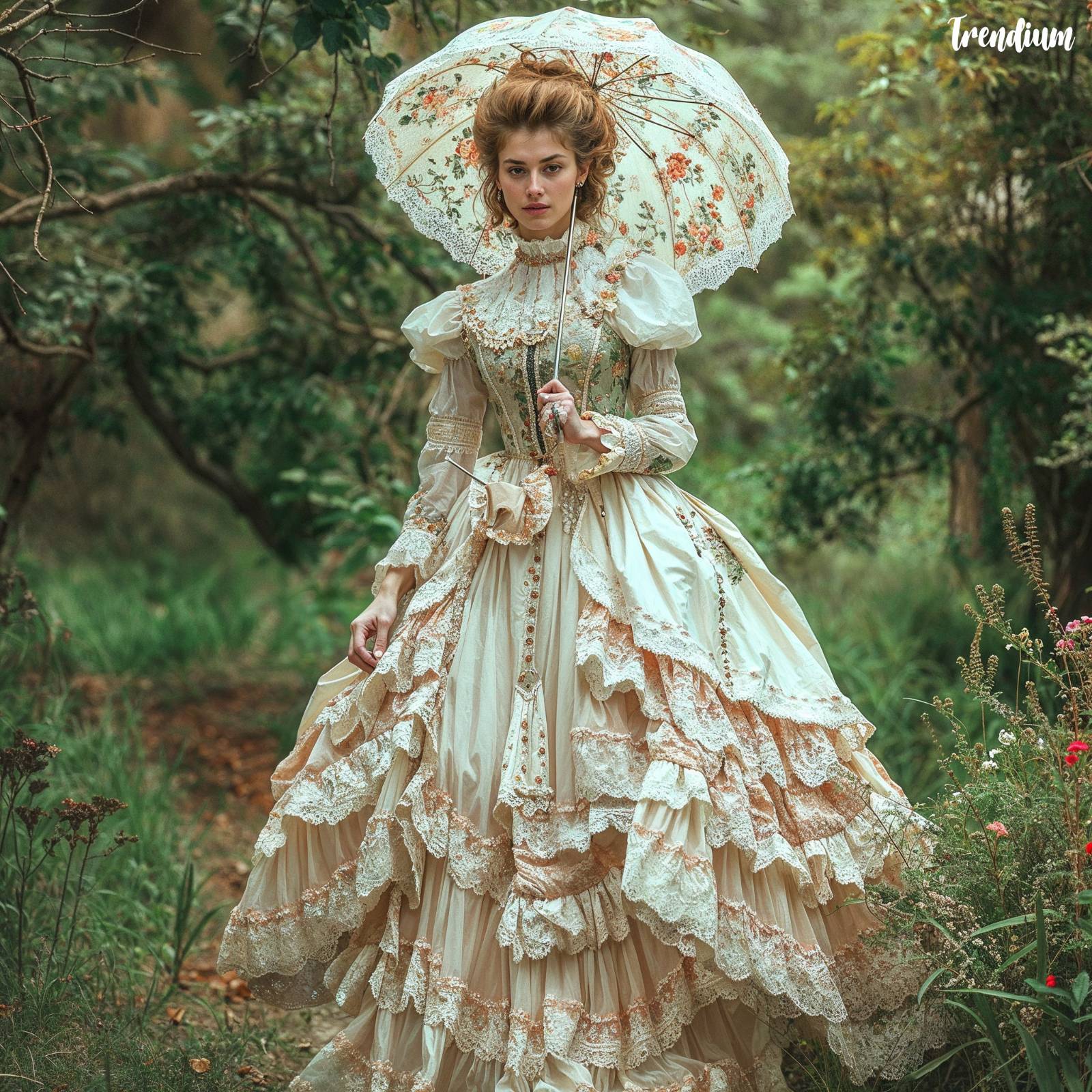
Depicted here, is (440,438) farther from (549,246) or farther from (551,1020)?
(551,1020)

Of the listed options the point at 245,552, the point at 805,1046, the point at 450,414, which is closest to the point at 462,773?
the point at 450,414

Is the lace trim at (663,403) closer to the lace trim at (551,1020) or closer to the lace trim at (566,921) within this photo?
the lace trim at (566,921)

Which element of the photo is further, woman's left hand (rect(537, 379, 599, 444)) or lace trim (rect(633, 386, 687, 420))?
lace trim (rect(633, 386, 687, 420))

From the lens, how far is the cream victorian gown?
235 cm

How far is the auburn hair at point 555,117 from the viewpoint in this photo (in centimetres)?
258

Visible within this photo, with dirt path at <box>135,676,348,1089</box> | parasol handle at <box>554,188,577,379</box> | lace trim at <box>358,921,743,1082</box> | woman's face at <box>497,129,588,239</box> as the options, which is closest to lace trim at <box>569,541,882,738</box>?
parasol handle at <box>554,188,577,379</box>

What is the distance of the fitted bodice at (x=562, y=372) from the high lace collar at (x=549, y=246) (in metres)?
0.18

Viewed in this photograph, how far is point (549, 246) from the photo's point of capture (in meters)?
2.70

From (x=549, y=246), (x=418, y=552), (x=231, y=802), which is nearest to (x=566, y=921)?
(x=418, y=552)

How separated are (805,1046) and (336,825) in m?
1.19

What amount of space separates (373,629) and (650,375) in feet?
2.77

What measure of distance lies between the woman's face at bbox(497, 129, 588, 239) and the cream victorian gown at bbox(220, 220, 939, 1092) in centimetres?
9

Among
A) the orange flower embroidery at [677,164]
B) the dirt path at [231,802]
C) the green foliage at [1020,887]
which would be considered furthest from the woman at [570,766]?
the dirt path at [231,802]

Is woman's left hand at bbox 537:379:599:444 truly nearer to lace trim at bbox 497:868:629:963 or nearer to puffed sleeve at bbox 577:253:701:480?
puffed sleeve at bbox 577:253:701:480
